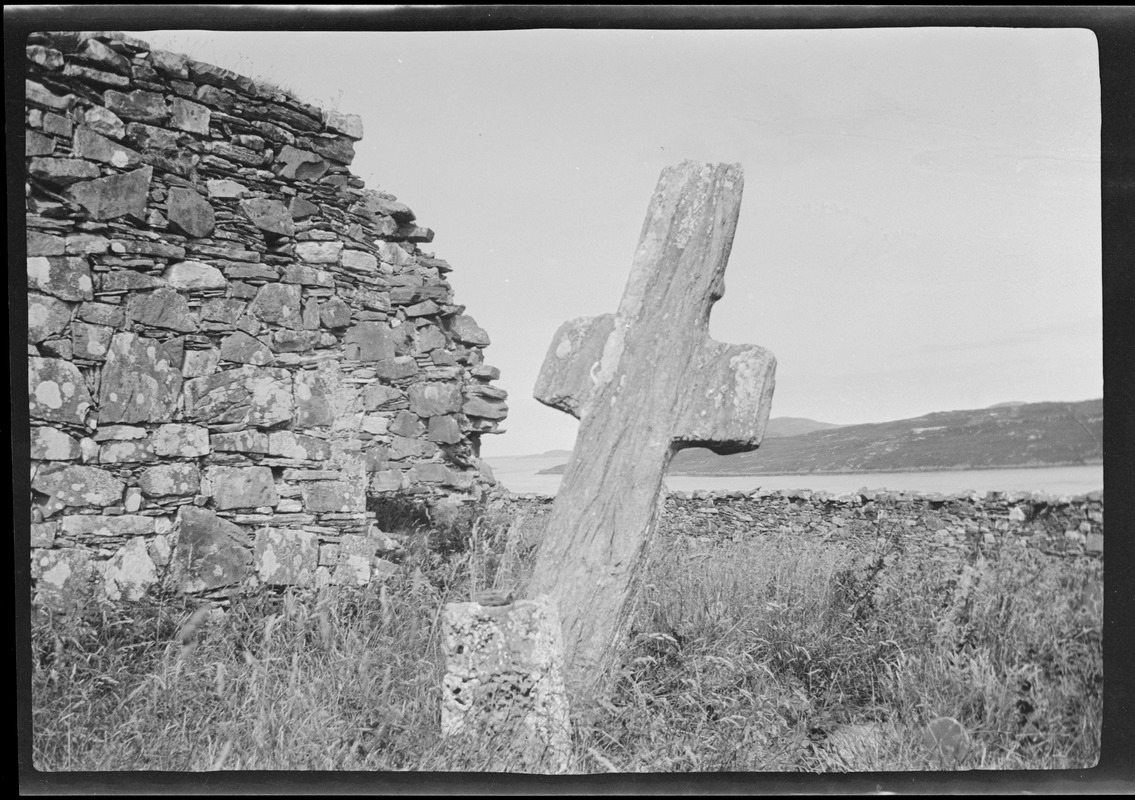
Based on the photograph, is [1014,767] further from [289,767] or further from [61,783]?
[61,783]

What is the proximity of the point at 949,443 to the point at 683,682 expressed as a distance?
8.02 feet

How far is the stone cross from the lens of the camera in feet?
8.44

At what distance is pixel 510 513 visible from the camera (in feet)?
14.8

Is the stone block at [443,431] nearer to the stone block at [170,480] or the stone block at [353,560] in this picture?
the stone block at [353,560]

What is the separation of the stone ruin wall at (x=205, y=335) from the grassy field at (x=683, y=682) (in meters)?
0.33

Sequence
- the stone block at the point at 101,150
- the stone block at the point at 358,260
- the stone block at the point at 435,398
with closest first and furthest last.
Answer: the stone block at the point at 101,150, the stone block at the point at 358,260, the stone block at the point at 435,398

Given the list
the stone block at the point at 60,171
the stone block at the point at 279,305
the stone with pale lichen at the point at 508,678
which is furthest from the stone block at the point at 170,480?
the stone with pale lichen at the point at 508,678

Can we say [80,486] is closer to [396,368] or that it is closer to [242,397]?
[242,397]

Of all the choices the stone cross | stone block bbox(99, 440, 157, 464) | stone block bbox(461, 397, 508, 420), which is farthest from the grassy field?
stone block bbox(461, 397, 508, 420)

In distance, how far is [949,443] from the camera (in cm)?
427

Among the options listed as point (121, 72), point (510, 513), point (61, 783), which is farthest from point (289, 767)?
point (121, 72)

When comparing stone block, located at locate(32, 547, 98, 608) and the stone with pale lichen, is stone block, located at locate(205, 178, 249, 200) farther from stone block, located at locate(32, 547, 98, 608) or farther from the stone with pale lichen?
the stone with pale lichen

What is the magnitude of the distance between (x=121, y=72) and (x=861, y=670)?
422 cm

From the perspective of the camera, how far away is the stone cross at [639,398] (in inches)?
101
